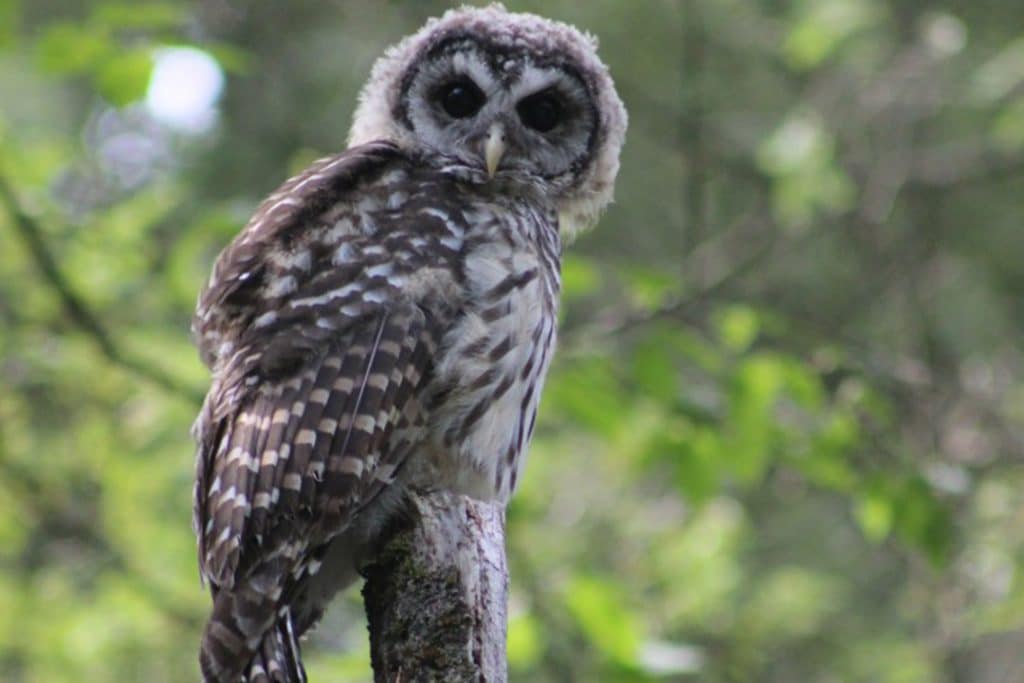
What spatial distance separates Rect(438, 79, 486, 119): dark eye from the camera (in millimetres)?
3670

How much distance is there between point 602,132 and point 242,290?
1246 mm

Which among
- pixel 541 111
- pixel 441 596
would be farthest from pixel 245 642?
pixel 541 111

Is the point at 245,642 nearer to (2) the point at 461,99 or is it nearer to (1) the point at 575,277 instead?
(2) the point at 461,99

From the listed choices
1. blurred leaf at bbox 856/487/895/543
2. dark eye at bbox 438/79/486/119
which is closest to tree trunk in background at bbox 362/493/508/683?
dark eye at bbox 438/79/486/119

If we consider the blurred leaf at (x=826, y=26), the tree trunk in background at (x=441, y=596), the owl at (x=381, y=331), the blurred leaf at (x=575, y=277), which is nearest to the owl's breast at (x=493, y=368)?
the owl at (x=381, y=331)

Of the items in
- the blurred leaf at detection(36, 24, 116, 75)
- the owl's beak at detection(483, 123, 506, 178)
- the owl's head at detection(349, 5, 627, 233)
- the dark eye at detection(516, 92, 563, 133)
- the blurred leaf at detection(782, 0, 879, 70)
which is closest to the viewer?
the owl's beak at detection(483, 123, 506, 178)

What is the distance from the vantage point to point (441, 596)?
2.55 meters

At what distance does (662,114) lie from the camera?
717 cm

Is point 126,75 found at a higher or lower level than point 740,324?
higher

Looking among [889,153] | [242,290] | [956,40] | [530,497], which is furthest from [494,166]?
[889,153]

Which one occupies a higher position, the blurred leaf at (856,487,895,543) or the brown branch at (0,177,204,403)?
the brown branch at (0,177,204,403)

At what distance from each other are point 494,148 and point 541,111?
363mm

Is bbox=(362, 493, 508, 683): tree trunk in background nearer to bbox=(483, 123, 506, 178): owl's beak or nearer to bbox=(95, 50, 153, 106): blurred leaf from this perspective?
bbox=(483, 123, 506, 178): owl's beak

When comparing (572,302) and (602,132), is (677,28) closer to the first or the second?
(572,302)
